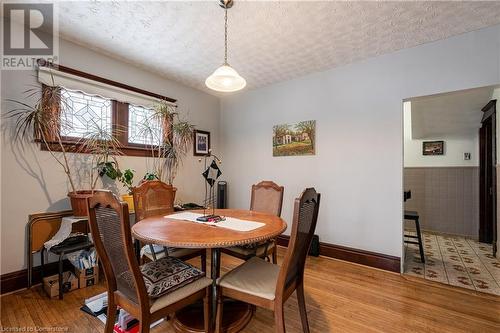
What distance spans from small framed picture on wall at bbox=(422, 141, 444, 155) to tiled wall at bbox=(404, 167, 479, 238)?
302 mm

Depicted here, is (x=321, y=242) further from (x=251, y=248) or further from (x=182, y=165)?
(x=182, y=165)

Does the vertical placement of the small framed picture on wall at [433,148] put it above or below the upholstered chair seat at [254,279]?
above

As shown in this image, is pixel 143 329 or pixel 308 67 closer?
pixel 143 329

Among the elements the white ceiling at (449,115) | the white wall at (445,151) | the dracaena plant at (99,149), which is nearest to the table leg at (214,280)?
the dracaena plant at (99,149)

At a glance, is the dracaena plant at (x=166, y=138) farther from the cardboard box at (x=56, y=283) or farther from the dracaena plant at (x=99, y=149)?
→ the cardboard box at (x=56, y=283)

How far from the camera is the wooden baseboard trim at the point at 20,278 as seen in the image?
6.84 feet

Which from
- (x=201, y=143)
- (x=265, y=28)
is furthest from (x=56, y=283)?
(x=265, y=28)

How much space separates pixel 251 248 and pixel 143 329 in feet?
3.49

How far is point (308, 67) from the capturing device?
122 inches

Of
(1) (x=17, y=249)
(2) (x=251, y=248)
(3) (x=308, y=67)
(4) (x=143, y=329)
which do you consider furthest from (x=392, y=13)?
(1) (x=17, y=249)

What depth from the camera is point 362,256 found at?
284 centimetres

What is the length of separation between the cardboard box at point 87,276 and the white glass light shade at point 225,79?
212cm

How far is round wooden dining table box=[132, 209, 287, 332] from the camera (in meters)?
1.37

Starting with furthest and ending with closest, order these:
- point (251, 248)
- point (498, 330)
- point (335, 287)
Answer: point (335, 287)
point (251, 248)
point (498, 330)
